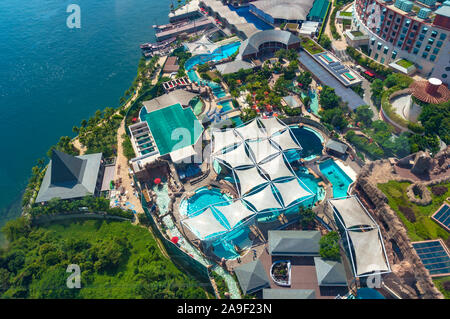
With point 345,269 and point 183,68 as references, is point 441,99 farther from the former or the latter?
point 183,68

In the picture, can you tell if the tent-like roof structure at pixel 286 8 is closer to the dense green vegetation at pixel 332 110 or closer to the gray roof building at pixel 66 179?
the dense green vegetation at pixel 332 110

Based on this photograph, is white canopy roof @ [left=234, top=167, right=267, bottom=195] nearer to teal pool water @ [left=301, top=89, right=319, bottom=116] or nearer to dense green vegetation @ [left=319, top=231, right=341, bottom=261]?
dense green vegetation @ [left=319, top=231, right=341, bottom=261]

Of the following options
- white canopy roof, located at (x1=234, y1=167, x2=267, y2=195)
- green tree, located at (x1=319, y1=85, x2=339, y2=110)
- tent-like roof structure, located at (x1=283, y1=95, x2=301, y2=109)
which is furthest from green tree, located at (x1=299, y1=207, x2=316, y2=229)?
green tree, located at (x1=319, y1=85, x2=339, y2=110)

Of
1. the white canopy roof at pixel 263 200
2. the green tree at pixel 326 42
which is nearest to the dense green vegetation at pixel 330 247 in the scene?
the white canopy roof at pixel 263 200

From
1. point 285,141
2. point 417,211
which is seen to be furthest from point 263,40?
point 417,211

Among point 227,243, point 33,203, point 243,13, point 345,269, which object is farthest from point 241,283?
point 243,13

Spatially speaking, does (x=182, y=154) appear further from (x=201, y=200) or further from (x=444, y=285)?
(x=444, y=285)
